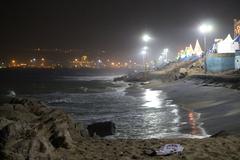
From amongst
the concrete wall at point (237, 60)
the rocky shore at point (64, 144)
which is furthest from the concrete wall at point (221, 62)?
the rocky shore at point (64, 144)

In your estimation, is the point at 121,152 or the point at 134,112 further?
the point at 134,112

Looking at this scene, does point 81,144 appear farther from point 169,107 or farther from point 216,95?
point 216,95

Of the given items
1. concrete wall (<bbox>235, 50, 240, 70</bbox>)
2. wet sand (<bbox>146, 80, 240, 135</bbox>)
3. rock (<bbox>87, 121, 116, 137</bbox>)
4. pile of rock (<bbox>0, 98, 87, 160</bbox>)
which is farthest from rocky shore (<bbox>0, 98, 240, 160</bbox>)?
concrete wall (<bbox>235, 50, 240, 70</bbox>)

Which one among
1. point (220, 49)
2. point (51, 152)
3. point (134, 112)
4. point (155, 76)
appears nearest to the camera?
point (51, 152)

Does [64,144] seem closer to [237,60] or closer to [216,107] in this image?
[216,107]

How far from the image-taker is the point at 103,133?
699 inches

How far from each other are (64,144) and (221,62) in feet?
145

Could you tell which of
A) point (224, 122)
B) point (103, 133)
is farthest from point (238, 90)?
point (103, 133)

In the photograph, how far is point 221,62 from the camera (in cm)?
5184

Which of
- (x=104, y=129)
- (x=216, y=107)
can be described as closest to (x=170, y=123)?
(x=104, y=129)

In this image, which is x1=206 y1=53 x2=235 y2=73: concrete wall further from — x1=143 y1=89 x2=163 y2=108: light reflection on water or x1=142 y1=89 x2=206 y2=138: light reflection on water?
x1=142 y1=89 x2=206 y2=138: light reflection on water

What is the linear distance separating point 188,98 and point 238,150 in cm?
2117

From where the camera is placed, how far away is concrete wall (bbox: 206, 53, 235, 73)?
50.8m

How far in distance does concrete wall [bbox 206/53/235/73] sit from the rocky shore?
130ft
